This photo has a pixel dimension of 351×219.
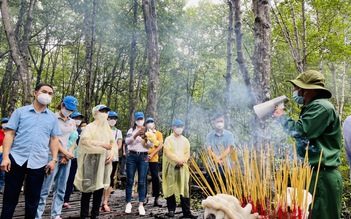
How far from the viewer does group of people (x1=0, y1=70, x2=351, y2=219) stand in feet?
6.88

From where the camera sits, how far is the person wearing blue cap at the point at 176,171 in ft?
16.5

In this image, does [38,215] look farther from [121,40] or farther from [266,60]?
[121,40]

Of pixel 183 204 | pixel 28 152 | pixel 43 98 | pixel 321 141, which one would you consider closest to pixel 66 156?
pixel 28 152

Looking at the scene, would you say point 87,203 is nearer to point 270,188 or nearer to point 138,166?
point 138,166

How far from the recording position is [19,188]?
3.32 m

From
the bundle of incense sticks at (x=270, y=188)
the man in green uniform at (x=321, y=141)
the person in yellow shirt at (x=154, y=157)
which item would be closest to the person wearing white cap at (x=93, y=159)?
the person in yellow shirt at (x=154, y=157)

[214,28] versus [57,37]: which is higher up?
[214,28]

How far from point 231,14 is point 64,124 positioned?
8.70 metres

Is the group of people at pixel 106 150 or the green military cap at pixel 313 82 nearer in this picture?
the group of people at pixel 106 150

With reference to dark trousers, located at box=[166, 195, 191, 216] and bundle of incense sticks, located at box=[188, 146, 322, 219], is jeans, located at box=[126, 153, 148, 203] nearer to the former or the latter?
dark trousers, located at box=[166, 195, 191, 216]

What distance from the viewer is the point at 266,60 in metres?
3.59

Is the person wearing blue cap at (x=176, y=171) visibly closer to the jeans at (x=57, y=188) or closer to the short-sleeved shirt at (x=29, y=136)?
the jeans at (x=57, y=188)

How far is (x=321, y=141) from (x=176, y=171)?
3241 millimetres

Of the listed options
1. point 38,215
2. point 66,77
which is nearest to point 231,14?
point 38,215
